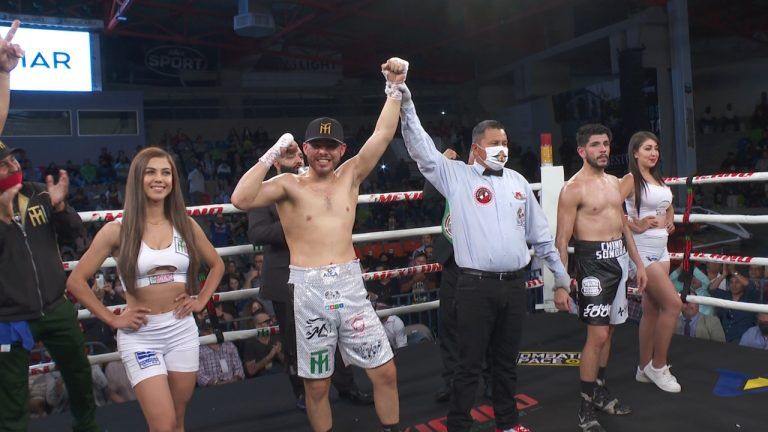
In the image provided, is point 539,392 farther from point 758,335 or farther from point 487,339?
point 758,335

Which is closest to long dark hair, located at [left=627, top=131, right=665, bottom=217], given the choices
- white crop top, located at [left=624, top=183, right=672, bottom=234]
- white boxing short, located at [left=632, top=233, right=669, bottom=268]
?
white crop top, located at [left=624, top=183, right=672, bottom=234]

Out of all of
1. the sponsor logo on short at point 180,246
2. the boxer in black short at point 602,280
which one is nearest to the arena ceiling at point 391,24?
the boxer in black short at point 602,280

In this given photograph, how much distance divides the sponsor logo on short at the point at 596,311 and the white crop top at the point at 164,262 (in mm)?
2126

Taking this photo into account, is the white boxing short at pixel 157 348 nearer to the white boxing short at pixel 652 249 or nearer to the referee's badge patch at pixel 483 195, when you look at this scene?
the referee's badge patch at pixel 483 195

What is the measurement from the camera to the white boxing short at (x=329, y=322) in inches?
114

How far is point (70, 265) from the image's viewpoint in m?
3.74

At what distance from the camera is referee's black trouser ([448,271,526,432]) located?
312 cm

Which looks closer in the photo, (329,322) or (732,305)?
(329,322)

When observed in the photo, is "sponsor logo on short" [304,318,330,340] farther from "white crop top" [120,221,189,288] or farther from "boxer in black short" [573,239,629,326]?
"boxer in black short" [573,239,629,326]

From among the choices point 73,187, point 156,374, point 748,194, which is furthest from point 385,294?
point 748,194

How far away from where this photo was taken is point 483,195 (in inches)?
127

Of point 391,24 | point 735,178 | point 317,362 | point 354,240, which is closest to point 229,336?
point 354,240

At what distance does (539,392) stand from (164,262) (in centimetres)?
237

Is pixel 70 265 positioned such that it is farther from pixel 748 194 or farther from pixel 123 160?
pixel 748 194
